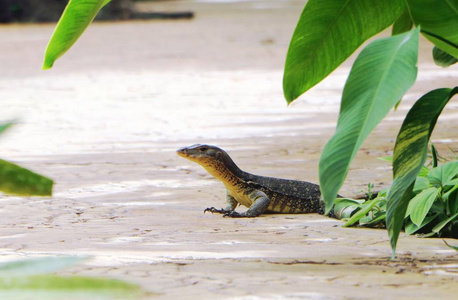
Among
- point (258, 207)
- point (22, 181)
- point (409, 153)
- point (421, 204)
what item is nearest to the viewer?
point (22, 181)

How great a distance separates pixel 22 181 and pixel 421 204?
2583 millimetres

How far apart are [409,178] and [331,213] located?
5.84ft

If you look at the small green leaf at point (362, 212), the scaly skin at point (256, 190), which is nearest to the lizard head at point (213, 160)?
the scaly skin at point (256, 190)

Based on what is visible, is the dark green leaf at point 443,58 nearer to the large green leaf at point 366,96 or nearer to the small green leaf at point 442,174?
the small green leaf at point 442,174

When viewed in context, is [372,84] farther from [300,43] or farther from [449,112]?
[449,112]

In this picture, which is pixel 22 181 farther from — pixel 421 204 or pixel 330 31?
pixel 421 204

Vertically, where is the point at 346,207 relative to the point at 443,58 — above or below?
below

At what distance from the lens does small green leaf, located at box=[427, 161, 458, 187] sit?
350cm

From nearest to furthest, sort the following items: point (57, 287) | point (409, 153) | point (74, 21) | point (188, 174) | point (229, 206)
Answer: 1. point (57, 287)
2. point (409, 153)
3. point (74, 21)
4. point (229, 206)
5. point (188, 174)

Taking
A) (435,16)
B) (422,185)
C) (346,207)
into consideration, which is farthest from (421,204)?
(435,16)

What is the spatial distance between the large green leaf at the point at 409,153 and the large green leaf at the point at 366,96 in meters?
0.29

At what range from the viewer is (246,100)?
9.54 metres

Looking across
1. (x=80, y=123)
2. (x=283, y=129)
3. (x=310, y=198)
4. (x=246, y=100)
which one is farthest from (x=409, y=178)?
(x=246, y=100)

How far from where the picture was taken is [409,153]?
2512 mm
